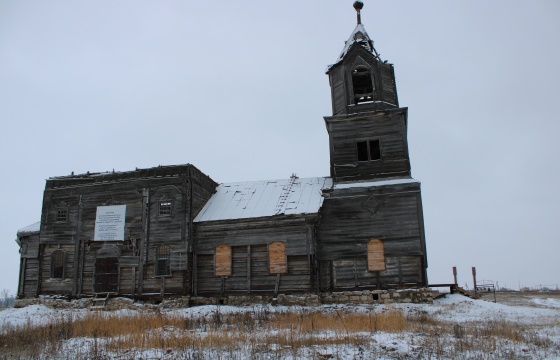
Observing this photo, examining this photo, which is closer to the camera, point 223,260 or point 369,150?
point 223,260

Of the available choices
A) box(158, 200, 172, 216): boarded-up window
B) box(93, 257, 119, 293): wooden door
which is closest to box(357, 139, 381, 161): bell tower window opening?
box(158, 200, 172, 216): boarded-up window

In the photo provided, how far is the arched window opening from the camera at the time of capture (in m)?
26.3

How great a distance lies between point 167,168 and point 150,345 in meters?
17.3

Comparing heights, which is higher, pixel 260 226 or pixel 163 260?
pixel 260 226

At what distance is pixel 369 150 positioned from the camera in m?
26.0

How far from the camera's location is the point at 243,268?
2470 cm

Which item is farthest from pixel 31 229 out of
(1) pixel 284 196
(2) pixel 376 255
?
(2) pixel 376 255

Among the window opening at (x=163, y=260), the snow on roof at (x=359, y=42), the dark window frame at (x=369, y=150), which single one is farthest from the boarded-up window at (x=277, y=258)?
the snow on roof at (x=359, y=42)

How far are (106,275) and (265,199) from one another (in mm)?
10500

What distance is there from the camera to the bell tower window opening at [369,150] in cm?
2600

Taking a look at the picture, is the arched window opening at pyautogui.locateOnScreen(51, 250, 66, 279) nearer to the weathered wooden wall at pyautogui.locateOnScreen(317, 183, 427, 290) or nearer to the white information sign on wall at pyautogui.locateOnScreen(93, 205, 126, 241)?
the white information sign on wall at pyautogui.locateOnScreen(93, 205, 126, 241)

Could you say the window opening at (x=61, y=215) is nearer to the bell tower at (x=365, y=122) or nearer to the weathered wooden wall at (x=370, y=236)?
the weathered wooden wall at (x=370, y=236)

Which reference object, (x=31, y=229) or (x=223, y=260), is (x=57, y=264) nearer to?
(x=31, y=229)

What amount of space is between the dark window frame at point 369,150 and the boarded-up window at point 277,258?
724 cm
